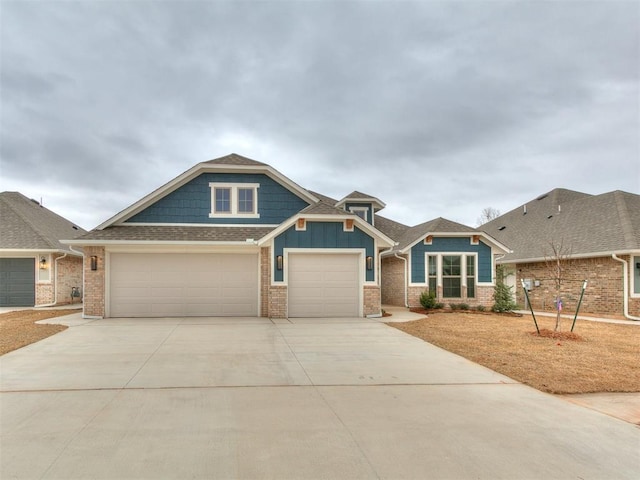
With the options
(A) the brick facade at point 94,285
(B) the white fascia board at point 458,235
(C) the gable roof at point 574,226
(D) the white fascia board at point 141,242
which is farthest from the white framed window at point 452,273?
(A) the brick facade at point 94,285

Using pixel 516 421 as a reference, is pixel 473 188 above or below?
above

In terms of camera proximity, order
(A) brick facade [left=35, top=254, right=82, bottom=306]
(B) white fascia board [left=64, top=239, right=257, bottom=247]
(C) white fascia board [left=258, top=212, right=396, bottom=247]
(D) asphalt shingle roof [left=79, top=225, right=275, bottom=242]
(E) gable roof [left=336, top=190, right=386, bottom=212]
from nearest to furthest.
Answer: (B) white fascia board [left=64, top=239, right=257, bottom=247] → (C) white fascia board [left=258, top=212, right=396, bottom=247] → (D) asphalt shingle roof [left=79, top=225, right=275, bottom=242] → (A) brick facade [left=35, top=254, right=82, bottom=306] → (E) gable roof [left=336, top=190, right=386, bottom=212]

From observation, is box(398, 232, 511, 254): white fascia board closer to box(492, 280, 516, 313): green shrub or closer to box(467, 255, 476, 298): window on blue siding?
box(467, 255, 476, 298): window on blue siding

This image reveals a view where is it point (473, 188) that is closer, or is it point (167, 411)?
point (167, 411)

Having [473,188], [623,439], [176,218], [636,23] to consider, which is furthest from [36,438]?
[473,188]

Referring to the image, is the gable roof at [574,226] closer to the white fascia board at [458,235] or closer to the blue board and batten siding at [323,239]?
the white fascia board at [458,235]

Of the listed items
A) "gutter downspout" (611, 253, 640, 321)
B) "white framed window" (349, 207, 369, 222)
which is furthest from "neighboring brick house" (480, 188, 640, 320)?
"white framed window" (349, 207, 369, 222)

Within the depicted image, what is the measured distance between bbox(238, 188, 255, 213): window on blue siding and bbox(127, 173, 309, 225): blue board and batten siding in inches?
13.0

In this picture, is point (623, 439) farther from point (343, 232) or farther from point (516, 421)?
point (343, 232)

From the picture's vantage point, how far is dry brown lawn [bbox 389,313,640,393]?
21.8ft

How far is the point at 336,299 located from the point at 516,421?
1002 cm

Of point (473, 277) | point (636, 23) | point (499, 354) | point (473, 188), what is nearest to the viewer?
point (499, 354)

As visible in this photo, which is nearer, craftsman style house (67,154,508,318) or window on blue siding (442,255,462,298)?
craftsman style house (67,154,508,318)

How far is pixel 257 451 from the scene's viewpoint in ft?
12.8
